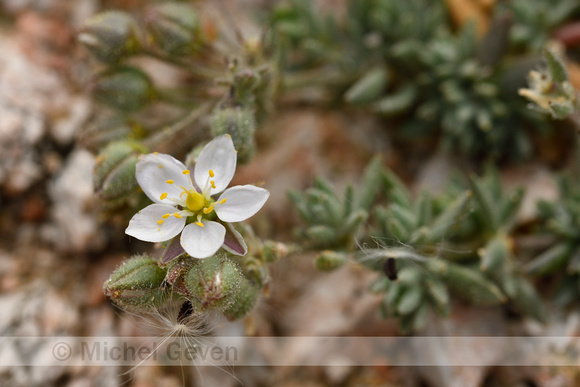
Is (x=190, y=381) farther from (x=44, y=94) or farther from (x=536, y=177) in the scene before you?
(x=536, y=177)

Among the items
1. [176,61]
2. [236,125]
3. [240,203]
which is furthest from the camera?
[176,61]

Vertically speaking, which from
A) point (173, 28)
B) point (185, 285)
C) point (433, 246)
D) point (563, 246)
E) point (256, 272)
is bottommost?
point (563, 246)

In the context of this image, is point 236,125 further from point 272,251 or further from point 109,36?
point 109,36

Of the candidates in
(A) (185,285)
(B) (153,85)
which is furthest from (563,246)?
(B) (153,85)

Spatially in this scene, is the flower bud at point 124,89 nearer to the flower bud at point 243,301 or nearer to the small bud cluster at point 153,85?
the small bud cluster at point 153,85

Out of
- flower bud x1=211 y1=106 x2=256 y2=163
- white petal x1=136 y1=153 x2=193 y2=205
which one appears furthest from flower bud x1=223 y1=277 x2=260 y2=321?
flower bud x1=211 y1=106 x2=256 y2=163

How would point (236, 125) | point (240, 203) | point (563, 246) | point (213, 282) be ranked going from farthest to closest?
point (563, 246)
point (236, 125)
point (240, 203)
point (213, 282)

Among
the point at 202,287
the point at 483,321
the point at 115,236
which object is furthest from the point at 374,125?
the point at 202,287
